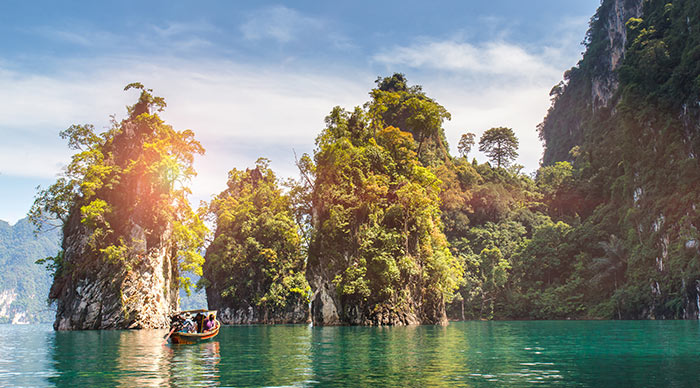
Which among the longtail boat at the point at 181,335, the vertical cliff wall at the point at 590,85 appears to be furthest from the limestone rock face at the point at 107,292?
the vertical cliff wall at the point at 590,85

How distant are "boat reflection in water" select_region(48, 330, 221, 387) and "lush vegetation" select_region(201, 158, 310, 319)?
4145 cm

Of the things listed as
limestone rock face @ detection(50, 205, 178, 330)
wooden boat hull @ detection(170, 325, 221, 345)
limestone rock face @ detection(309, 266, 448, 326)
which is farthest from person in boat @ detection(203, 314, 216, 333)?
limestone rock face @ detection(50, 205, 178, 330)

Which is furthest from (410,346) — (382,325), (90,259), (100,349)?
(90,259)

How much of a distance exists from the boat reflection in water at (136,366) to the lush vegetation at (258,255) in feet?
136

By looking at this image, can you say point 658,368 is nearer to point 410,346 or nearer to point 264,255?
point 410,346

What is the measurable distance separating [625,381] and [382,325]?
104 ft

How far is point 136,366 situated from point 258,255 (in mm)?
49942

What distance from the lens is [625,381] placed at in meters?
12.3

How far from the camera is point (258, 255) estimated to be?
6669 cm

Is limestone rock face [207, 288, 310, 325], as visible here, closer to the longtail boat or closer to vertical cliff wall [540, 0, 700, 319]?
vertical cliff wall [540, 0, 700, 319]

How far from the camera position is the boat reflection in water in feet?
44.4

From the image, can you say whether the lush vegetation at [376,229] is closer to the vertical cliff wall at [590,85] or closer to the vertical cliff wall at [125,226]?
the vertical cliff wall at [125,226]

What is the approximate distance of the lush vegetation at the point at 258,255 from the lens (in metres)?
66.6

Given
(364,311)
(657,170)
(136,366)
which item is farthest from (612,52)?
(136,366)
